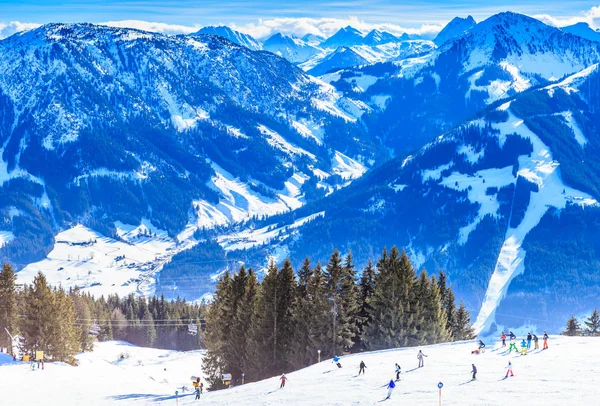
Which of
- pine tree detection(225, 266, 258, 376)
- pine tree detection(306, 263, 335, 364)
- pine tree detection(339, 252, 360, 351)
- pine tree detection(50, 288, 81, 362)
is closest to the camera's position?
pine tree detection(306, 263, 335, 364)

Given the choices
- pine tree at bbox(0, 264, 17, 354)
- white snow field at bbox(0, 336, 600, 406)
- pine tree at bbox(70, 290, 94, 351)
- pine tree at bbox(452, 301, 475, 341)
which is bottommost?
white snow field at bbox(0, 336, 600, 406)

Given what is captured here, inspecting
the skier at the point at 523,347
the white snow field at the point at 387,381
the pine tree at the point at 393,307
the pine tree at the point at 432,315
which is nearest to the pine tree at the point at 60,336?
the white snow field at the point at 387,381

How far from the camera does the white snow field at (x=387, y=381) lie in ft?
234

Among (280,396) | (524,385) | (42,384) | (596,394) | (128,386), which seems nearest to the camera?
(596,394)

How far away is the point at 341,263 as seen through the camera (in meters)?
106

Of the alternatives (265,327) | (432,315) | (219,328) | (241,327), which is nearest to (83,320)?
(219,328)

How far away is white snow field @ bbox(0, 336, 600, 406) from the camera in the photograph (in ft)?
234

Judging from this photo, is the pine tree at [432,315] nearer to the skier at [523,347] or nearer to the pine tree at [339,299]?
the pine tree at [339,299]

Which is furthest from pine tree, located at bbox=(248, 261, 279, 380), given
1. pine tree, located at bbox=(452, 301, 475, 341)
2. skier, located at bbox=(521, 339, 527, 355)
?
pine tree, located at bbox=(452, 301, 475, 341)

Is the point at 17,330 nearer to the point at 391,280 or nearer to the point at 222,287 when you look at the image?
the point at 222,287

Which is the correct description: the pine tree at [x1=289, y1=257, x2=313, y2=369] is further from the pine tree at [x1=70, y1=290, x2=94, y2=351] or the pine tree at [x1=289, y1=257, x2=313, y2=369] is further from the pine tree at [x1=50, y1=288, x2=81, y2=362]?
the pine tree at [x1=70, y1=290, x2=94, y2=351]

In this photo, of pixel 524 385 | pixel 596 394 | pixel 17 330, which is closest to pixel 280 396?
pixel 524 385

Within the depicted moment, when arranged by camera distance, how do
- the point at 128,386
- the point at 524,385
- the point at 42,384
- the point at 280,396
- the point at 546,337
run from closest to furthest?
the point at 524,385
the point at 280,396
the point at 546,337
the point at 42,384
the point at 128,386

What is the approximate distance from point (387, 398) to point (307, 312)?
29901 mm
